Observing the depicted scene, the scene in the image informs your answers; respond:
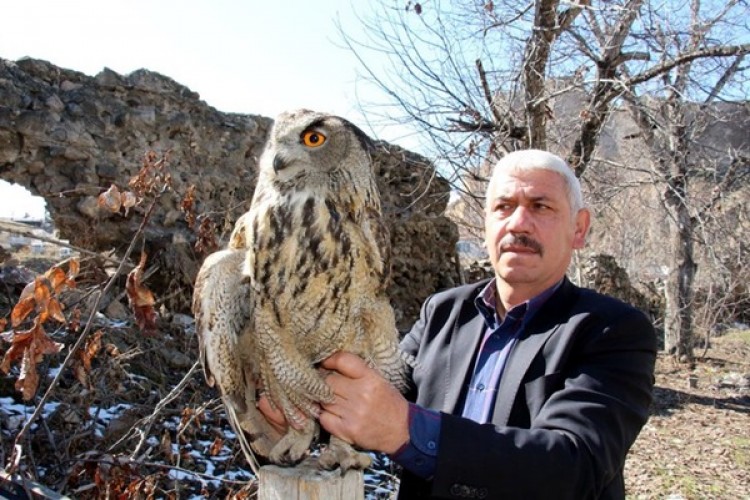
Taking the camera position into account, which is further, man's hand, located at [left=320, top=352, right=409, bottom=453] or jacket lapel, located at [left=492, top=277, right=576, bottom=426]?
jacket lapel, located at [left=492, top=277, right=576, bottom=426]

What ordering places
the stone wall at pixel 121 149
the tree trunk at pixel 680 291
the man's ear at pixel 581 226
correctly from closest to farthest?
the man's ear at pixel 581 226 < the stone wall at pixel 121 149 < the tree trunk at pixel 680 291

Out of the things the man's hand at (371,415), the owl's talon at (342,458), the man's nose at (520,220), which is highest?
the man's nose at (520,220)

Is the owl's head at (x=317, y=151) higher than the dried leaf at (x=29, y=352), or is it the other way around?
the owl's head at (x=317, y=151)

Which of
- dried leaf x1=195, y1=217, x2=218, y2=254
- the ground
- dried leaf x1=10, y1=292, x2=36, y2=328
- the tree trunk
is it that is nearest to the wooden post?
dried leaf x1=10, y1=292, x2=36, y2=328

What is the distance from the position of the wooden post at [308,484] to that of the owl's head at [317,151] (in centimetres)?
76

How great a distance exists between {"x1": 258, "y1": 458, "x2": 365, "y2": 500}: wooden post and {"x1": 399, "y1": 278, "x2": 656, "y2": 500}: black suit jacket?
0.20 metres

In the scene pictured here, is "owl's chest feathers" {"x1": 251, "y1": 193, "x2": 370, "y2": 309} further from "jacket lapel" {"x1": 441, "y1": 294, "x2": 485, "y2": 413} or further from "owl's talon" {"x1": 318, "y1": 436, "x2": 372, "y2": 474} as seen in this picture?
"jacket lapel" {"x1": 441, "y1": 294, "x2": 485, "y2": 413}

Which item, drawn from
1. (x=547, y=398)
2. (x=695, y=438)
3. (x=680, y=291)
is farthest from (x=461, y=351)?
(x=680, y=291)

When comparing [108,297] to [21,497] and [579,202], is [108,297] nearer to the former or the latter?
[21,497]

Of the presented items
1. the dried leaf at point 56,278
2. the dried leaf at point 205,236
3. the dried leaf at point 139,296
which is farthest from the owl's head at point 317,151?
the dried leaf at point 205,236

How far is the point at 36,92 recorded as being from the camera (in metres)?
5.67

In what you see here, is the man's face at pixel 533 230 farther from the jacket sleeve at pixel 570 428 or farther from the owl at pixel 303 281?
the owl at pixel 303 281

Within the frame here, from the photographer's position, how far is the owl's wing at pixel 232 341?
1.74m

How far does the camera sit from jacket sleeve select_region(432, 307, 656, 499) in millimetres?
1302
